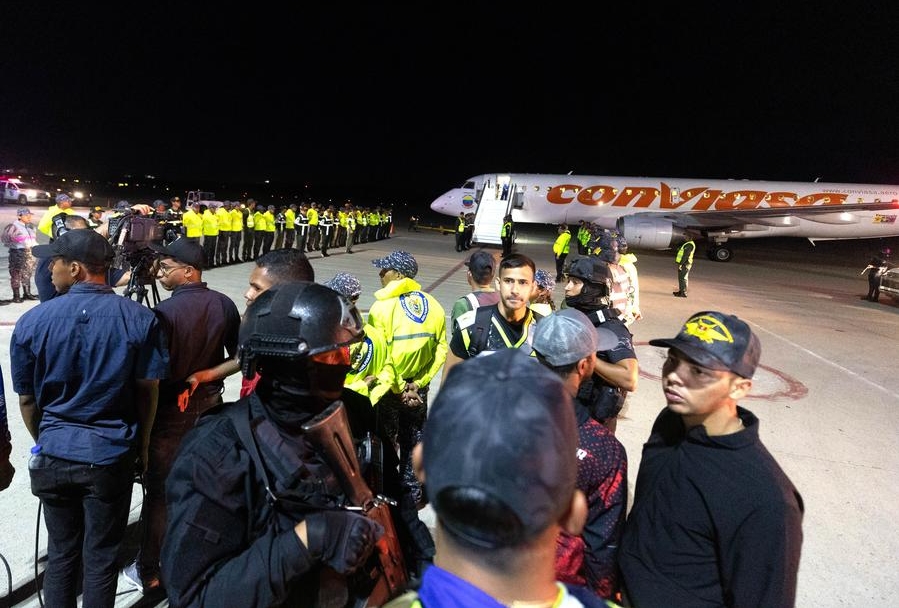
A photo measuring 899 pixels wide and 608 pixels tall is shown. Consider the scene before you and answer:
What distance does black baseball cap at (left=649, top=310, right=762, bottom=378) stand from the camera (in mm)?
2053

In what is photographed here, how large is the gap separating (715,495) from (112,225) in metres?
7.82

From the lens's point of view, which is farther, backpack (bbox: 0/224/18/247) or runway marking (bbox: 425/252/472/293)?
runway marking (bbox: 425/252/472/293)

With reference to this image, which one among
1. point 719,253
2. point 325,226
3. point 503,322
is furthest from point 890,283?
point 325,226

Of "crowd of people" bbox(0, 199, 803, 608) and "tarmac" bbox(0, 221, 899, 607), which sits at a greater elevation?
"crowd of people" bbox(0, 199, 803, 608)

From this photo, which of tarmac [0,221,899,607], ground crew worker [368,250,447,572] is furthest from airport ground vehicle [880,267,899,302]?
ground crew worker [368,250,447,572]

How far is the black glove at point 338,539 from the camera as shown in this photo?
4.40 feet

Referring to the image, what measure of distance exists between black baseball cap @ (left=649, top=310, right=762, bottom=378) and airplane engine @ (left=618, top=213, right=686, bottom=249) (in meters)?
20.6

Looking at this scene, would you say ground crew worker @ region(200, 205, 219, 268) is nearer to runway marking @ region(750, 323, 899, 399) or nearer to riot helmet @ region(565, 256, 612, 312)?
riot helmet @ region(565, 256, 612, 312)

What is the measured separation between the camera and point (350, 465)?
4.79ft

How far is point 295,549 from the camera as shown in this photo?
1343 mm

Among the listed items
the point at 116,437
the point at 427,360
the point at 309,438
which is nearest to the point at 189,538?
the point at 309,438

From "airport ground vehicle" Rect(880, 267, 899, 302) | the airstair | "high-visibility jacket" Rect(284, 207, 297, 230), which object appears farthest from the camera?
the airstair

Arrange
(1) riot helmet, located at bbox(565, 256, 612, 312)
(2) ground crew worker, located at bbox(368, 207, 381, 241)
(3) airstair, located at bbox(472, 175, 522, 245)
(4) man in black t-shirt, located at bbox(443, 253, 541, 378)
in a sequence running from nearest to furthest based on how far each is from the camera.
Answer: (4) man in black t-shirt, located at bbox(443, 253, 541, 378) < (1) riot helmet, located at bbox(565, 256, 612, 312) < (3) airstair, located at bbox(472, 175, 522, 245) < (2) ground crew worker, located at bbox(368, 207, 381, 241)

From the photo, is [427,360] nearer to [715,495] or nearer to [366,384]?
[366,384]
